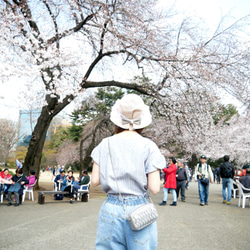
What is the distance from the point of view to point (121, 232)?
171 cm

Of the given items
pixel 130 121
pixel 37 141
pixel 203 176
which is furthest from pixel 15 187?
pixel 130 121

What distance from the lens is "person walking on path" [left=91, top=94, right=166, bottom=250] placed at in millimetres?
1706

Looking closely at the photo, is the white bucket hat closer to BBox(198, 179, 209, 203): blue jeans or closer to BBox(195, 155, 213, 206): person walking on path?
BBox(195, 155, 213, 206): person walking on path

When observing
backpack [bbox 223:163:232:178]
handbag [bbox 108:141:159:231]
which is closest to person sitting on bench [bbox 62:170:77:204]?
backpack [bbox 223:163:232:178]

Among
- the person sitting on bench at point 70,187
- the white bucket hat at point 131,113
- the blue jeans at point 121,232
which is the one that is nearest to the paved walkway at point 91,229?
the person sitting on bench at point 70,187

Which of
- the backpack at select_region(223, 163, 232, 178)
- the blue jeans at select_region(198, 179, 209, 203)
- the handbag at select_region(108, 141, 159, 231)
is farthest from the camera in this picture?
the backpack at select_region(223, 163, 232, 178)

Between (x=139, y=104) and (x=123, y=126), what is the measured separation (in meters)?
0.19

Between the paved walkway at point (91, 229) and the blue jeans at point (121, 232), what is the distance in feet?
9.31

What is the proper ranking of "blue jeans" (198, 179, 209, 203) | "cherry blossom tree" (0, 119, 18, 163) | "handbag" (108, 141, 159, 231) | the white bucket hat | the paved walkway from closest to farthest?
"handbag" (108, 141, 159, 231) < the white bucket hat < the paved walkway < "blue jeans" (198, 179, 209, 203) < "cherry blossom tree" (0, 119, 18, 163)

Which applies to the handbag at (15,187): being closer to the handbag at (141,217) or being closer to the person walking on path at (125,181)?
the person walking on path at (125,181)

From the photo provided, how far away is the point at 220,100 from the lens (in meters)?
11.5

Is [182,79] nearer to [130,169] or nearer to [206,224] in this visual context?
[206,224]

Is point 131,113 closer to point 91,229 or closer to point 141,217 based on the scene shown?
point 141,217

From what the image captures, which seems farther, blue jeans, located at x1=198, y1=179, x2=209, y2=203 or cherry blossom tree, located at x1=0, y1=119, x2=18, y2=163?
cherry blossom tree, located at x1=0, y1=119, x2=18, y2=163
